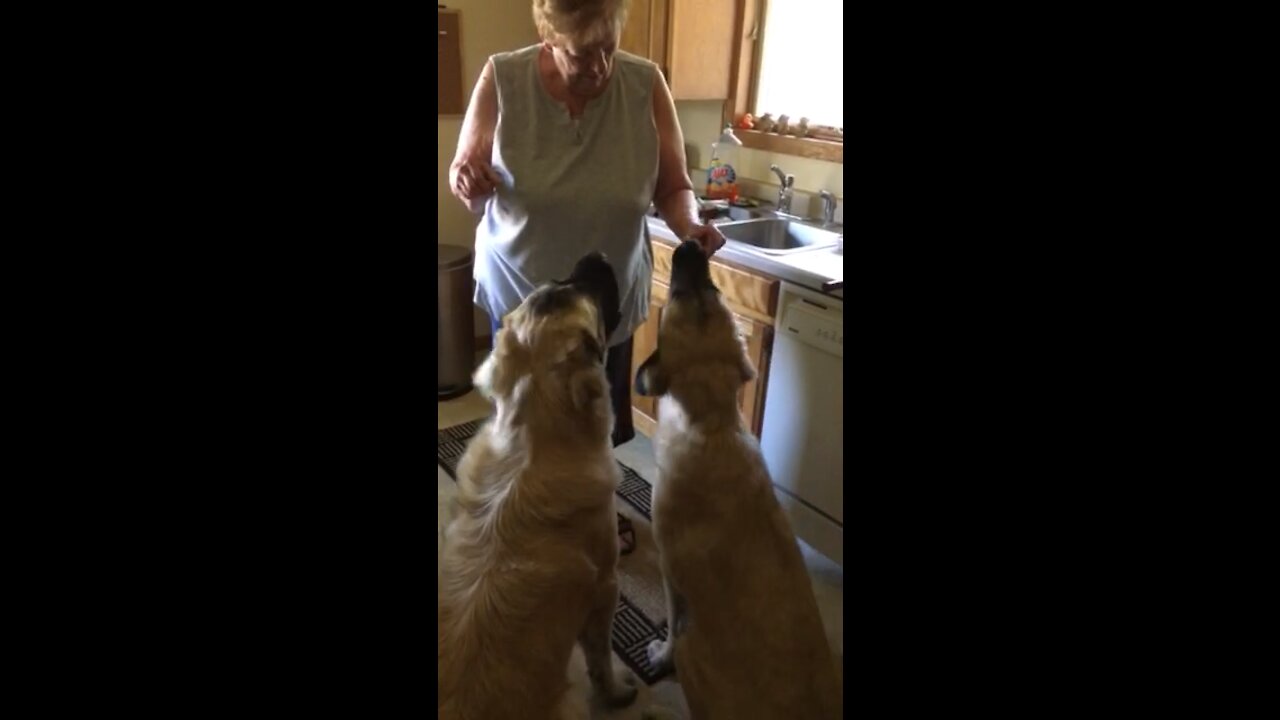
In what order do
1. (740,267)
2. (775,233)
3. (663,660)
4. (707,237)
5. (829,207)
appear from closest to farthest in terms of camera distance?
1. (707,237)
2. (663,660)
3. (740,267)
4. (829,207)
5. (775,233)

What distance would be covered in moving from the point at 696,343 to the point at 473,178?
2.06 ft

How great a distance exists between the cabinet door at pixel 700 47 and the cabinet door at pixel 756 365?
4.09 feet

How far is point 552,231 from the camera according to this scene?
1731 millimetres

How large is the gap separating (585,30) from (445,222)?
2.41 m

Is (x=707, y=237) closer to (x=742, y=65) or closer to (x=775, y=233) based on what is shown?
(x=775, y=233)

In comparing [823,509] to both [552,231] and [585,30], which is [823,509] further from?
[585,30]

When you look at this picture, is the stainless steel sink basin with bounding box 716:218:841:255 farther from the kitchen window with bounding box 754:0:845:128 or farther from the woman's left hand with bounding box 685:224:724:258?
the woman's left hand with bounding box 685:224:724:258

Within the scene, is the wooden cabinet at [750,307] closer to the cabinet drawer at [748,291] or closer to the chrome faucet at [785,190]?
the cabinet drawer at [748,291]

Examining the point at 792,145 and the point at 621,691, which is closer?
the point at 621,691

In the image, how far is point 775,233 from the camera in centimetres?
310

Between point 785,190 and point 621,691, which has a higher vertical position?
point 785,190

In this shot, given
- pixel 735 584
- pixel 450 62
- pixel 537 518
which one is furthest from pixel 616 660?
pixel 450 62
